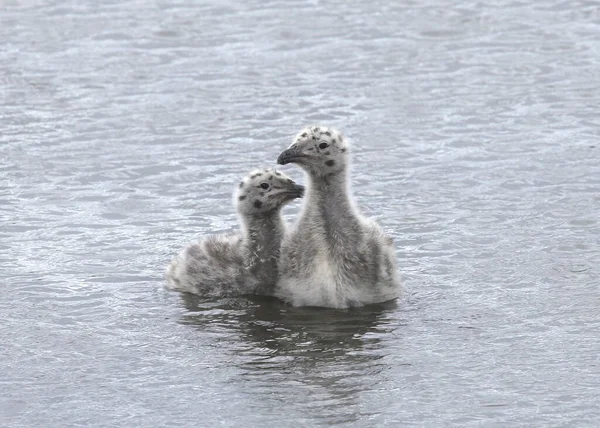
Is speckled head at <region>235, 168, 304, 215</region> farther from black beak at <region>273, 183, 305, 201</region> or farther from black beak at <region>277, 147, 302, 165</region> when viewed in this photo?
black beak at <region>277, 147, 302, 165</region>

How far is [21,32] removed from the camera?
19.3 metres

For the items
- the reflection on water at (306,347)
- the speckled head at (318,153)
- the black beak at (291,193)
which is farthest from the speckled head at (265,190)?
the reflection on water at (306,347)

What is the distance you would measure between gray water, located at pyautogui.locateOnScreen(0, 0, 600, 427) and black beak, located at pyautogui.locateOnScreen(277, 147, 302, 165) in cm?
109

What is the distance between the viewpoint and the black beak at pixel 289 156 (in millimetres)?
11188

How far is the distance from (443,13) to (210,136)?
5.09 m

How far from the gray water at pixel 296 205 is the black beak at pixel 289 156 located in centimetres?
109

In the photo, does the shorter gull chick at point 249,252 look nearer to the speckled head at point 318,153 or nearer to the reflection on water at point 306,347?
the reflection on water at point 306,347

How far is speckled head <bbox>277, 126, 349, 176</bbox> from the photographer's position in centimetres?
1123

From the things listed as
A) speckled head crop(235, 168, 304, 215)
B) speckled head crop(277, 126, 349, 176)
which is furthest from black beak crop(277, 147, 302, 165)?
speckled head crop(235, 168, 304, 215)

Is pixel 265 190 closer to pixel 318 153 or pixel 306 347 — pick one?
pixel 318 153

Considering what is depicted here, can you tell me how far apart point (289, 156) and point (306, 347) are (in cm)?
149

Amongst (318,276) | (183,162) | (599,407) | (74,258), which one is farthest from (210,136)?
(599,407)

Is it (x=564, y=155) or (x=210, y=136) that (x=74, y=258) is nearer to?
(x=210, y=136)

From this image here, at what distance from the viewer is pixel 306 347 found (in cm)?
1049
